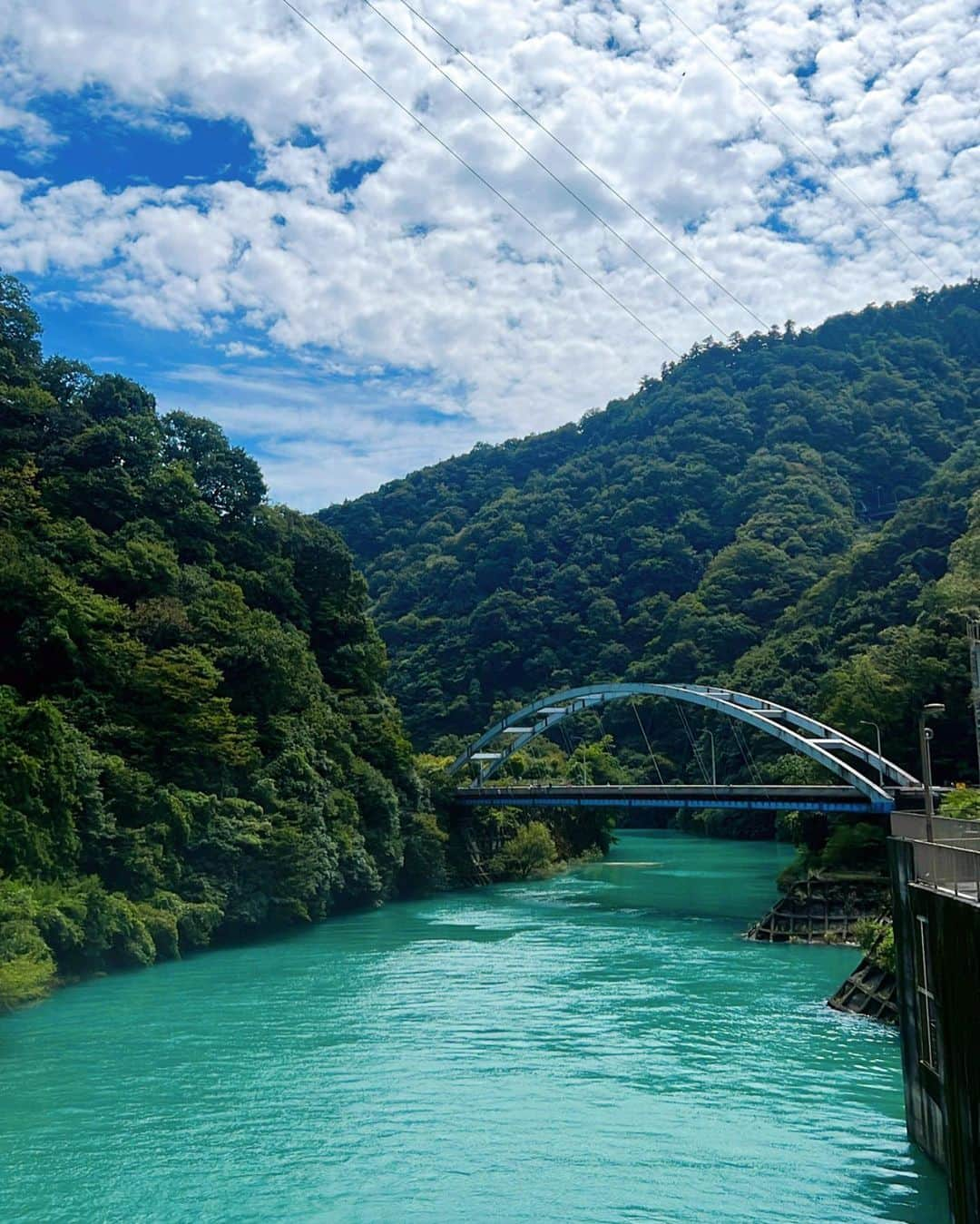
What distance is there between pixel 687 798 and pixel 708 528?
54885mm

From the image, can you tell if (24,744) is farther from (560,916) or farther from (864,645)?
(864,645)

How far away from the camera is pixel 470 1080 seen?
718 inches

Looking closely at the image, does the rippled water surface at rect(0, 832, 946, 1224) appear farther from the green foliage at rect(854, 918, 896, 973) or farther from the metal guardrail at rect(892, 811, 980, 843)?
the metal guardrail at rect(892, 811, 980, 843)

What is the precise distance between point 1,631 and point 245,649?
8.06m

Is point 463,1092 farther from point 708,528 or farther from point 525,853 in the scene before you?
point 708,528

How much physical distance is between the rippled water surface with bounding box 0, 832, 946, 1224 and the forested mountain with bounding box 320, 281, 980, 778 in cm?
3001

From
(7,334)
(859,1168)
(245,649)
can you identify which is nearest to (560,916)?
(245,649)

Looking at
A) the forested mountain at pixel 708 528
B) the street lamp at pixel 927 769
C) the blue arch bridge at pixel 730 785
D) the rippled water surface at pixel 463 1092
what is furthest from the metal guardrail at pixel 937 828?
the forested mountain at pixel 708 528

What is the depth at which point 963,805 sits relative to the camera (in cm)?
2134

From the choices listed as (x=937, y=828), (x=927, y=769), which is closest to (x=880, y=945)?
(x=937, y=828)

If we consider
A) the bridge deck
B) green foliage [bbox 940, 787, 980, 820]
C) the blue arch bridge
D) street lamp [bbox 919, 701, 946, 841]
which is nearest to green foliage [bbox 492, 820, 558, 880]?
the bridge deck

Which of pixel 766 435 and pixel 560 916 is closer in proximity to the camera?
pixel 560 916

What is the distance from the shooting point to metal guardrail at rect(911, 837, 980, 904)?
35.3ft

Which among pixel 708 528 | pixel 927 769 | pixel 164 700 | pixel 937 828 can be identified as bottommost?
pixel 937 828
